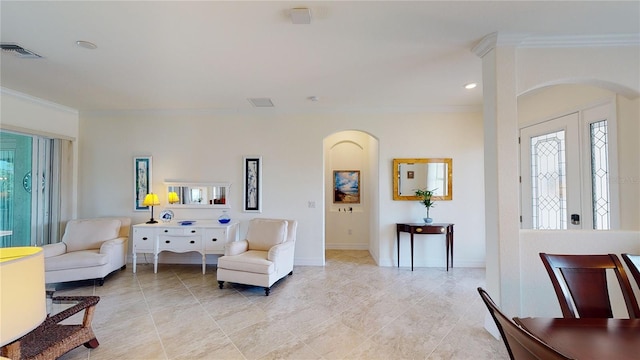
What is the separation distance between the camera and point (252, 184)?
190 inches

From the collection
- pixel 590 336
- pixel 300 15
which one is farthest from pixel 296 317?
pixel 300 15

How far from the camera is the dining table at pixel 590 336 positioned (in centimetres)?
117

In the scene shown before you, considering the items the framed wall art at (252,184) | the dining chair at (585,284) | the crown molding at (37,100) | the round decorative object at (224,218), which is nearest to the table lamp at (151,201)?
the round decorative object at (224,218)

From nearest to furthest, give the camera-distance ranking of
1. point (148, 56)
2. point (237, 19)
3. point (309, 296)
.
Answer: point (237, 19)
point (148, 56)
point (309, 296)

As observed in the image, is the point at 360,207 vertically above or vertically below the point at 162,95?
below

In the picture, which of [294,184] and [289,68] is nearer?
[289,68]

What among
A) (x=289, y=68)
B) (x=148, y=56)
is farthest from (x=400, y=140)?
(x=148, y=56)

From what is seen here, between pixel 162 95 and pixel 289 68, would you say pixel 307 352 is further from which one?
pixel 162 95

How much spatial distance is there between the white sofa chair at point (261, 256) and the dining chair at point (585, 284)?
2775mm

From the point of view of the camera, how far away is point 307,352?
2291 mm

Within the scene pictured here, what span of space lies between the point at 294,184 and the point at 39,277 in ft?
12.7

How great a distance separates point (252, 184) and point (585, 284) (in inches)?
166

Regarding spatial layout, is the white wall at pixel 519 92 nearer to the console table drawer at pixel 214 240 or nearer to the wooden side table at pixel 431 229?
the wooden side table at pixel 431 229

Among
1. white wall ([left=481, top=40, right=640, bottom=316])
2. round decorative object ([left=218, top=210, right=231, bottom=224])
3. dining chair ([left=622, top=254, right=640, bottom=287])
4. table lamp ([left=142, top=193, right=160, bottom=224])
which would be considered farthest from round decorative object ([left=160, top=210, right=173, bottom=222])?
dining chair ([left=622, top=254, right=640, bottom=287])
